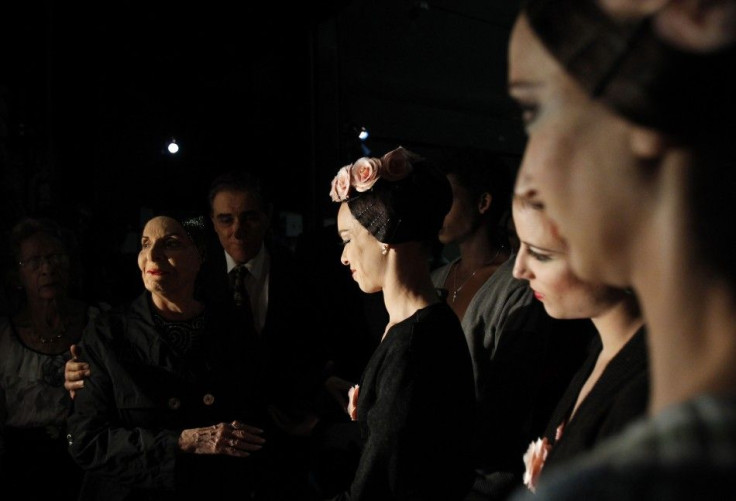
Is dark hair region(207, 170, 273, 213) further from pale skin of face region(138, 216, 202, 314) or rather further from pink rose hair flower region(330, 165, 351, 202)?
pink rose hair flower region(330, 165, 351, 202)

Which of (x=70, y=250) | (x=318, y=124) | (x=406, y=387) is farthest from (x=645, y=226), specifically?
(x=318, y=124)

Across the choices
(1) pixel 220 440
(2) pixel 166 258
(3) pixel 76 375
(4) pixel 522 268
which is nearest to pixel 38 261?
(3) pixel 76 375

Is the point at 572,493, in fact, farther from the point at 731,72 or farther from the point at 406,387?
the point at 406,387

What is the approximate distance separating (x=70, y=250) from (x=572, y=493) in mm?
3049

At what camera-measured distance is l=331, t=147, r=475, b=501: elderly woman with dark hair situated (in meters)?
1.63

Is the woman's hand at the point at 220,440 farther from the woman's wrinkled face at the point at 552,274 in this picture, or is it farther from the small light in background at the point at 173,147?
the small light in background at the point at 173,147

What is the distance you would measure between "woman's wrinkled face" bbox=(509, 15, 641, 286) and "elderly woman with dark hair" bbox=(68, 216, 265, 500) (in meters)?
1.89

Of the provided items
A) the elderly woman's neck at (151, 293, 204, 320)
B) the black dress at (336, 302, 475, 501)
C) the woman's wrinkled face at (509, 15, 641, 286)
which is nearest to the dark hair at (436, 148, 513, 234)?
the black dress at (336, 302, 475, 501)

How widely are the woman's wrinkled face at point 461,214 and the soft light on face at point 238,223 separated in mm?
969

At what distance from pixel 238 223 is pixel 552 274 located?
210 cm

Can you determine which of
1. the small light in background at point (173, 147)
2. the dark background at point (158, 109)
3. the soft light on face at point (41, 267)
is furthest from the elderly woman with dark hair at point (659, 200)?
the small light in background at point (173, 147)

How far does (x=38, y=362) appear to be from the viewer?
285cm

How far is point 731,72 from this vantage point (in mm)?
558

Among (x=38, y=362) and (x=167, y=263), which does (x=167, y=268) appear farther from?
(x=38, y=362)
